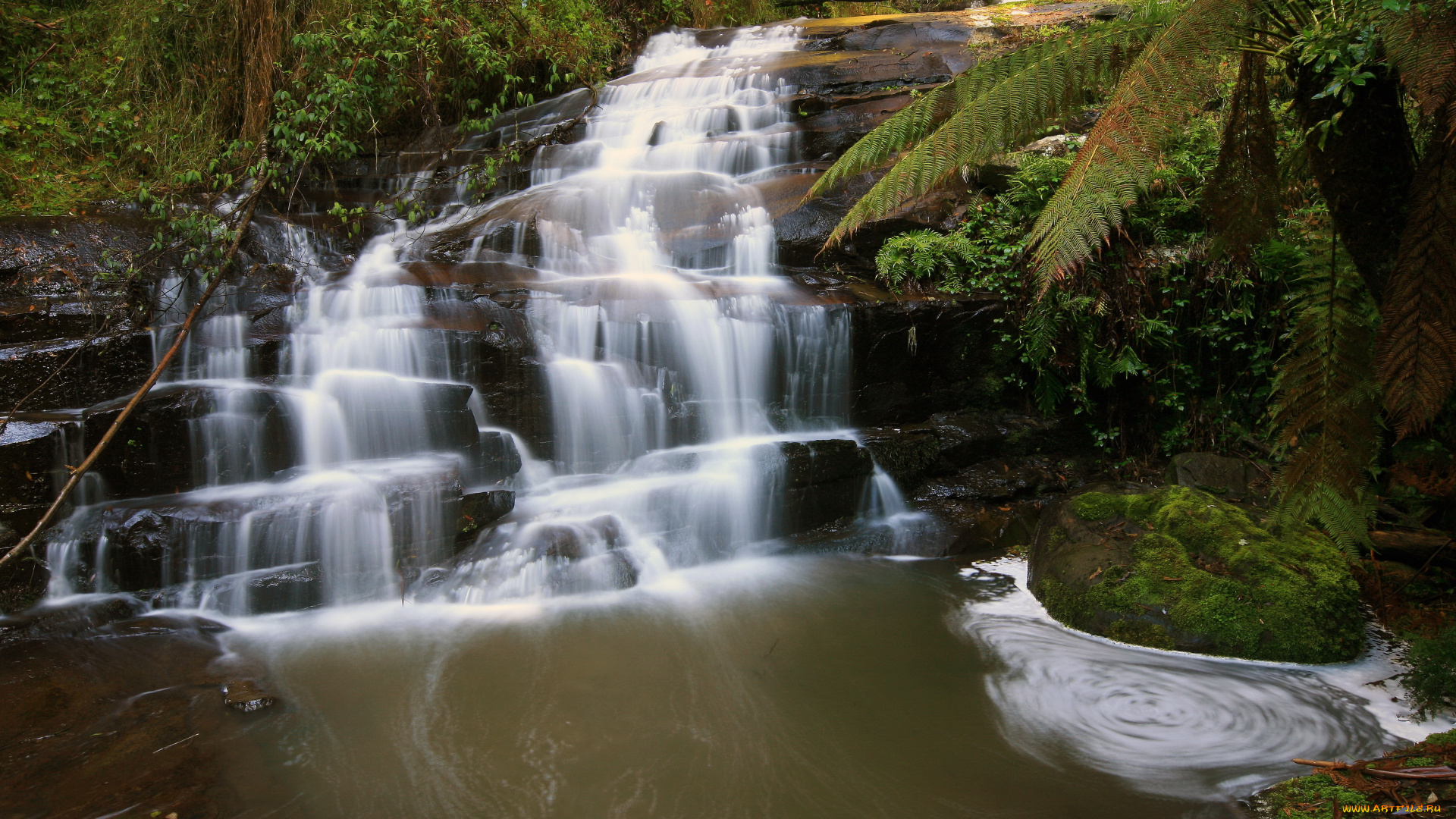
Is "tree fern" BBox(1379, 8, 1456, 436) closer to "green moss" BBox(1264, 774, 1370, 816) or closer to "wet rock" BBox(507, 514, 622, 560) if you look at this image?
"green moss" BBox(1264, 774, 1370, 816)

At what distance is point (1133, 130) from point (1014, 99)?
67cm

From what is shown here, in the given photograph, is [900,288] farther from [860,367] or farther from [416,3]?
[416,3]

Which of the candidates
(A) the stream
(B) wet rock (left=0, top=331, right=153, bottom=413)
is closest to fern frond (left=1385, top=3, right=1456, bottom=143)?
(A) the stream

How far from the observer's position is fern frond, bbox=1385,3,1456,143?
5.93 feet

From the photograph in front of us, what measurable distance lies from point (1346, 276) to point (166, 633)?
5953mm

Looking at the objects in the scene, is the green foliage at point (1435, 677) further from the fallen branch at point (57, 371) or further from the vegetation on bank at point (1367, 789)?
the fallen branch at point (57, 371)

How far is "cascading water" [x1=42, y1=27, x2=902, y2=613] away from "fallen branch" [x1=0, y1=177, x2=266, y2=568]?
21 cm

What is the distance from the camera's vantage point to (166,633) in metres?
4.48

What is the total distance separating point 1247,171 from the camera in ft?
8.86

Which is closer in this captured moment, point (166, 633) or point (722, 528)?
point (166, 633)

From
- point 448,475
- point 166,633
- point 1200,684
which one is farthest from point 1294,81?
point 166,633

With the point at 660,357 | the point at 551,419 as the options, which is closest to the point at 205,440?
the point at 551,419

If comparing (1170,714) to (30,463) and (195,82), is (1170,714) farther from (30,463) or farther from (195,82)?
(195,82)

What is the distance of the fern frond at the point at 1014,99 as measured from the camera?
8.79ft
